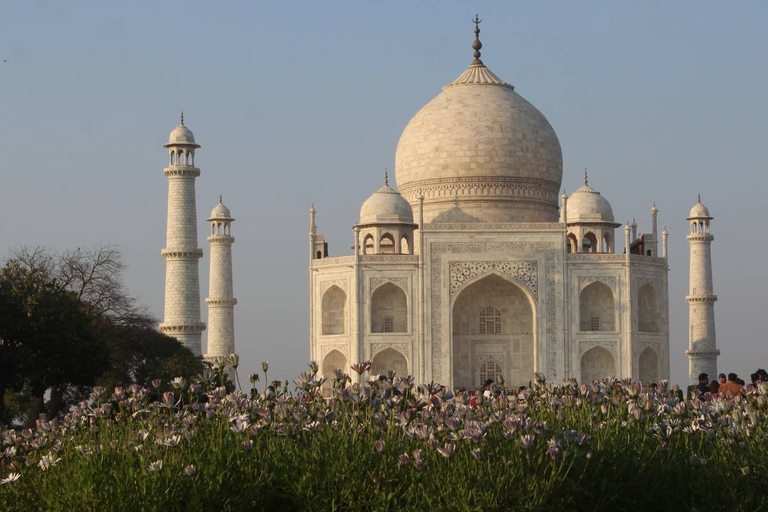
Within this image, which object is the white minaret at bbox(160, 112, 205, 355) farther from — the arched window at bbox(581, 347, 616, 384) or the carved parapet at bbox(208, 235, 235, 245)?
the arched window at bbox(581, 347, 616, 384)

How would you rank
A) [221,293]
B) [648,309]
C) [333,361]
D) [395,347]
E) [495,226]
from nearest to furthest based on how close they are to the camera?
[395,347] < [495,226] < [333,361] < [648,309] < [221,293]

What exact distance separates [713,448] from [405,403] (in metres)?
2.14

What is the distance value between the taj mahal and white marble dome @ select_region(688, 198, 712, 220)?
5.05m

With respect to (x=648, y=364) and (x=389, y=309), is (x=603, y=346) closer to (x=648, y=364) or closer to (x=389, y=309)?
(x=648, y=364)

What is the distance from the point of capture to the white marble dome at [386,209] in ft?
114

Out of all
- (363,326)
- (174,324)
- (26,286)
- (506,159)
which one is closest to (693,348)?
(506,159)

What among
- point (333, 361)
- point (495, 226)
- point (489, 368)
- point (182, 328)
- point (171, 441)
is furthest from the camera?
point (333, 361)

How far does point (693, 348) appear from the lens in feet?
130

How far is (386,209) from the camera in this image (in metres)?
34.8

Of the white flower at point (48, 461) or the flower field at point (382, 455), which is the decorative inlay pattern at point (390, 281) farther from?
the white flower at point (48, 461)

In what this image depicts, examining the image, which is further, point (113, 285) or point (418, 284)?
point (418, 284)

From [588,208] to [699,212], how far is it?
733cm

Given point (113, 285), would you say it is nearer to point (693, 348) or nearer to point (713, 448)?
point (693, 348)

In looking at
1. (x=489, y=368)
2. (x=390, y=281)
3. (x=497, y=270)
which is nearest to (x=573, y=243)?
(x=497, y=270)
